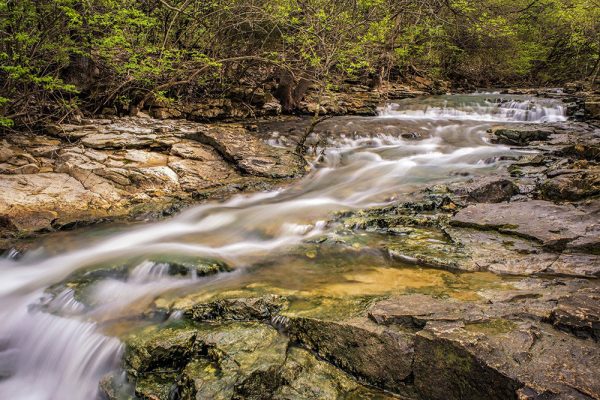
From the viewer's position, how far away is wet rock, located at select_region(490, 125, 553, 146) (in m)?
8.95

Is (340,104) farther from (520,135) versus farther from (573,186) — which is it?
(573,186)

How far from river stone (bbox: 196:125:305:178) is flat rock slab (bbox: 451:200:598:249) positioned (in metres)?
3.77

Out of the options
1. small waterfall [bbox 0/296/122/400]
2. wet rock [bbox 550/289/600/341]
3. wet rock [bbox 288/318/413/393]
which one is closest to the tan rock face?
small waterfall [bbox 0/296/122/400]

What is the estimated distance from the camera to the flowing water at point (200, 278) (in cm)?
307

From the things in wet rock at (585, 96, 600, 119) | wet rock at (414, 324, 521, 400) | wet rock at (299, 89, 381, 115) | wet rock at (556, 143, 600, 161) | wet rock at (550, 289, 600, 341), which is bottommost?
wet rock at (414, 324, 521, 400)

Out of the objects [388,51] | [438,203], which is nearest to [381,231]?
[438,203]

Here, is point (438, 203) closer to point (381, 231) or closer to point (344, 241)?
point (381, 231)

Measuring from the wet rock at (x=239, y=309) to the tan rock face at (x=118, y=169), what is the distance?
10.6ft

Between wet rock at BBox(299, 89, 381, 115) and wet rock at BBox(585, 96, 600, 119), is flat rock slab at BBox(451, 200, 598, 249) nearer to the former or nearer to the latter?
wet rock at BBox(299, 89, 381, 115)

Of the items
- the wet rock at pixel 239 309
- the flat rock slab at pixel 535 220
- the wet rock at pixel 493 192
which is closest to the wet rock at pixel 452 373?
the wet rock at pixel 239 309

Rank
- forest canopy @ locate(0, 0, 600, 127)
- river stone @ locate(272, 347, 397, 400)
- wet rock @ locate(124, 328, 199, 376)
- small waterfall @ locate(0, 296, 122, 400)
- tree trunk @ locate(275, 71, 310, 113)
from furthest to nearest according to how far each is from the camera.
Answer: tree trunk @ locate(275, 71, 310, 113), forest canopy @ locate(0, 0, 600, 127), small waterfall @ locate(0, 296, 122, 400), wet rock @ locate(124, 328, 199, 376), river stone @ locate(272, 347, 397, 400)

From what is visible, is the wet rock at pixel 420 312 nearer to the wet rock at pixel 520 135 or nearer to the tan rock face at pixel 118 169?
the tan rock face at pixel 118 169

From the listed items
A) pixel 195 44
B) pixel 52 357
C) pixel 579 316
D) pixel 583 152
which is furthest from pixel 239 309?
pixel 195 44

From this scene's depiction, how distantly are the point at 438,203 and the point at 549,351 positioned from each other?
3425 mm
